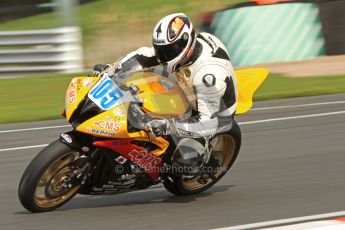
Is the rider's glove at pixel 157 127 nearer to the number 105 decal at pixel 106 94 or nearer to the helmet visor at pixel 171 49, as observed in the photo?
the number 105 decal at pixel 106 94

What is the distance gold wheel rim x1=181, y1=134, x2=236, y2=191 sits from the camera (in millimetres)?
6875

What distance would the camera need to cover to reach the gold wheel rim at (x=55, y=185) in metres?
5.91

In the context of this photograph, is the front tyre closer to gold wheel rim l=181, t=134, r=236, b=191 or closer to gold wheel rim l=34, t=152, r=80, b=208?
gold wheel rim l=34, t=152, r=80, b=208

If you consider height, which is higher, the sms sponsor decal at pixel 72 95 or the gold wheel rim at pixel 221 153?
the sms sponsor decal at pixel 72 95

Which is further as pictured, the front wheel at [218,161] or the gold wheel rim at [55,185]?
the front wheel at [218,161]

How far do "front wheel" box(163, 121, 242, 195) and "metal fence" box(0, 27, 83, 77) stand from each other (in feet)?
33.0

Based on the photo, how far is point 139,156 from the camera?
6.13 meters

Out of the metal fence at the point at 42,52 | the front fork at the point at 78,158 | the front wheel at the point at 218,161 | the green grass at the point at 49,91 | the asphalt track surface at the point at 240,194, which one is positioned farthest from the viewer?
the metal fence at the point at 42,52

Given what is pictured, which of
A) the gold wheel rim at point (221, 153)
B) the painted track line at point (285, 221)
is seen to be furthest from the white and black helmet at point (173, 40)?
the painted track line at point (285, 221)

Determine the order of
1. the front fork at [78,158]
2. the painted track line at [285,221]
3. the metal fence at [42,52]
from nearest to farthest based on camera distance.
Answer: the painted track line at [285,221] < the front fork at [78,158] < the metal fence at [42,52]

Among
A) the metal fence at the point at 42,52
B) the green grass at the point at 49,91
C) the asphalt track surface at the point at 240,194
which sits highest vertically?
the metal fence at the point at 42,52

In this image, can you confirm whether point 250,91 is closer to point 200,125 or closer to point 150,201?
point 200,125

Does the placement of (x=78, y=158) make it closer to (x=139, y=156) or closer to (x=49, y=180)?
(x=49, y=180)

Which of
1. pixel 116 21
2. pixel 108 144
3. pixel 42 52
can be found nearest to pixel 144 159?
pixel 108 144
